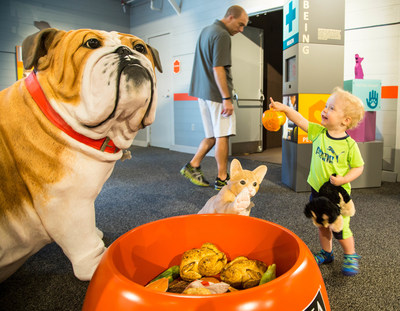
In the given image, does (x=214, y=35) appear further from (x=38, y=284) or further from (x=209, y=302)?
(x=209, y=302)

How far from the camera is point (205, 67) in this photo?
2430 mm

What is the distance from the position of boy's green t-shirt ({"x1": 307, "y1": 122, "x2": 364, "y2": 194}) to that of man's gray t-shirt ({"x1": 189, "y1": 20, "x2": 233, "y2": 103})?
1.24m

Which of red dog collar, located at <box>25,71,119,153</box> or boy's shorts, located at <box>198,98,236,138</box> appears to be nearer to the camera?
red dog collar, located at <box>25,71,119,153</box>

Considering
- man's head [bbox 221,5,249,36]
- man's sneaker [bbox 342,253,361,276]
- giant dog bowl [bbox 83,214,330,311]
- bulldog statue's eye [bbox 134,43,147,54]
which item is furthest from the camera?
man's head [bbox 221,5,249,36]

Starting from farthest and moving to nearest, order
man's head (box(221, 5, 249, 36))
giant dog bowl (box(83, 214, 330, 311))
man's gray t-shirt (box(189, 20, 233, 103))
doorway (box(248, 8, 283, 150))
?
1. doorway (box(248, 8, 283, 150))
2. man's head (box(221, 5, 249, 36))
3. man's gray t-shirt (box(189, 20, 233, 103))
4. giant dog bowl (box(83, 214, 330, 311))

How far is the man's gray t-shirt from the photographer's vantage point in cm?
227

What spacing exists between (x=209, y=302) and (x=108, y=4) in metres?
6.08

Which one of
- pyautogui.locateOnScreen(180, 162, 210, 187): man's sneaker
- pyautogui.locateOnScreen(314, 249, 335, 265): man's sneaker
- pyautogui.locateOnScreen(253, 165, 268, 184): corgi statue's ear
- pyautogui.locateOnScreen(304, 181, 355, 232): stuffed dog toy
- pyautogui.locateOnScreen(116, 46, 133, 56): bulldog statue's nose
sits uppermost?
pyautogui.locateOnScreen(116, 46, 133, 56): bulldog statue's nose

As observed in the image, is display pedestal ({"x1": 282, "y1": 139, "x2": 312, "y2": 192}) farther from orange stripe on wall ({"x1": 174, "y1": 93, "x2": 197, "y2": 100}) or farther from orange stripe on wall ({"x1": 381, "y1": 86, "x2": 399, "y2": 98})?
orange stripe on wall ({"x1": 174, "y1": 93, "x2": 197, "y2": 100})

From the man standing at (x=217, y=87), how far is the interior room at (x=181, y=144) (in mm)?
269

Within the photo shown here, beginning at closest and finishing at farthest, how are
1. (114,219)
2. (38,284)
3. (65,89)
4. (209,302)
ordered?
(209,302) → (65,89) → (38,284) → (114,219)

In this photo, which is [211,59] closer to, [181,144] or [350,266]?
[350,266]

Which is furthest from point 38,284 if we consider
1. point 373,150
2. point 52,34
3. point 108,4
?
point 108,4

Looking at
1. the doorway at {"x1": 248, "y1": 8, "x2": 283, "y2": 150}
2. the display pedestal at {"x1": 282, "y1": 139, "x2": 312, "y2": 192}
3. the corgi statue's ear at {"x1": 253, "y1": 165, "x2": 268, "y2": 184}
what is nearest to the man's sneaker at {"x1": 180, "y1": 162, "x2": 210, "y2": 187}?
the display pedestal at {"x1": 282, "y1": 139, "x2": 312, "y2": 192}
